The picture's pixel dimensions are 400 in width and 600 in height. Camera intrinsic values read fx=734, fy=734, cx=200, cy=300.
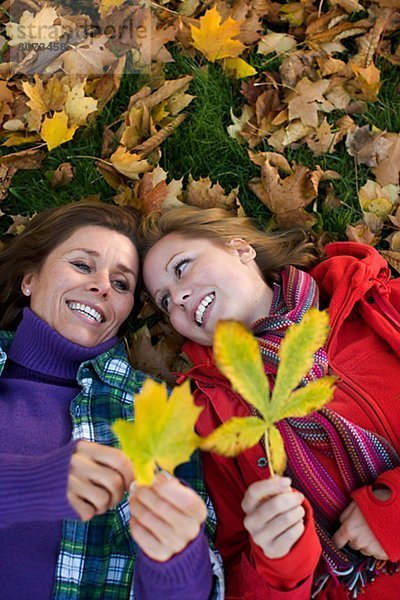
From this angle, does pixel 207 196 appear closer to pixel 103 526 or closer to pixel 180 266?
pixel 180 266

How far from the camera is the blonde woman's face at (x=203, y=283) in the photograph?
210 cm

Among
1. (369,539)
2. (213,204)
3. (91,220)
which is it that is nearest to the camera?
(369,539)

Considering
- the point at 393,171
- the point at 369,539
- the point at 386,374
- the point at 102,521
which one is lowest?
the point at 102,521

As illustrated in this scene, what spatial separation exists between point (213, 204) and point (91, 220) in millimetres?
478

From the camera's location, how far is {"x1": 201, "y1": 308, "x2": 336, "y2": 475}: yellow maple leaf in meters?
1.11

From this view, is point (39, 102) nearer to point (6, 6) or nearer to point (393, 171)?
point (6, 6)

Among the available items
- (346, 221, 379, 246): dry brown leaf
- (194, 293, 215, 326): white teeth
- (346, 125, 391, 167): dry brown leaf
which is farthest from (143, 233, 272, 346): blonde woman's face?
(346, 125, 391, 167): dry brown leaf

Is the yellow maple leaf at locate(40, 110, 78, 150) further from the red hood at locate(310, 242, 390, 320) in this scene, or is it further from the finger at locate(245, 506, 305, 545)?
the finger at locate(245, 506, 305, 545)

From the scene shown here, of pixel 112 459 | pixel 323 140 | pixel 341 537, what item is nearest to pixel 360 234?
pixel 323 140

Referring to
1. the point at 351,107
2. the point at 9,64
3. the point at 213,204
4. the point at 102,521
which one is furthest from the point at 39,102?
the point at 102,521

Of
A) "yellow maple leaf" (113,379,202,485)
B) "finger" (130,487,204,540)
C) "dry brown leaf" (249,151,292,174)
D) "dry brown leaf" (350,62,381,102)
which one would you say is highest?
"yellow maple leaf" (113,379,202,485)

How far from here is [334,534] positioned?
200cm

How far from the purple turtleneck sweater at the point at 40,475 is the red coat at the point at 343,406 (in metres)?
0.21

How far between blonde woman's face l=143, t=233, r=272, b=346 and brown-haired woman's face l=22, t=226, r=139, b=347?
0.29ft
